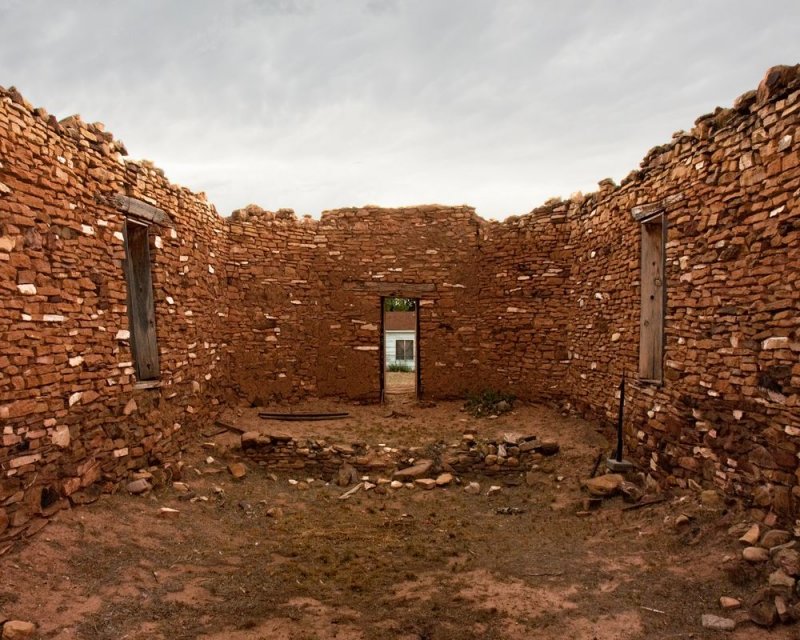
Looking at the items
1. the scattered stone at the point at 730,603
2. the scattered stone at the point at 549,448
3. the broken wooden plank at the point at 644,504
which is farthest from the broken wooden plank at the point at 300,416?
the scattered stone at the point at 730,603

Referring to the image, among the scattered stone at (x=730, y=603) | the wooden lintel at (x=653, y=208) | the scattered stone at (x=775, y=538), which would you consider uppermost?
the wooden lintel at (x=653, y=208)

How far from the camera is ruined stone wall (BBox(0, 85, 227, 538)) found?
4.67 meters

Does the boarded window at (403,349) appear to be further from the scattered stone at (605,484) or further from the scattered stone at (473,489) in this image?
the scattered stone at (605,484)

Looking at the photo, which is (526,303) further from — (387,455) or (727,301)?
(727,301)

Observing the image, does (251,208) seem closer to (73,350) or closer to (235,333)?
(235,333)

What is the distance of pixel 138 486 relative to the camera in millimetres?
6172

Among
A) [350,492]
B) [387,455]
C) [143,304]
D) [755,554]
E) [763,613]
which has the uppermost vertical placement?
[143,304]

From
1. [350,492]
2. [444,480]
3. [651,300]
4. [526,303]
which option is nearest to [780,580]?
[651,300]

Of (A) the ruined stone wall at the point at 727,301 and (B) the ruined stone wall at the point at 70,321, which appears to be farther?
(B) the ruined stone wall at the point at 70,321

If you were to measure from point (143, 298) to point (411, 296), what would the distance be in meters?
5.44

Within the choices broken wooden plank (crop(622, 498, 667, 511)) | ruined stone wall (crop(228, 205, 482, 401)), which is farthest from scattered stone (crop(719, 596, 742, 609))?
ruined stone wall (crop(228, 205, 482, 401))

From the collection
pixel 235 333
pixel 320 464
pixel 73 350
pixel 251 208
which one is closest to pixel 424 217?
pixel 251 208

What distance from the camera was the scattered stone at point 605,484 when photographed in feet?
20.3

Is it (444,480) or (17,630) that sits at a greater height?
(17,630)
